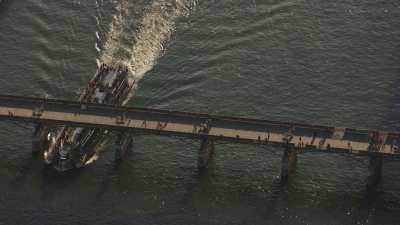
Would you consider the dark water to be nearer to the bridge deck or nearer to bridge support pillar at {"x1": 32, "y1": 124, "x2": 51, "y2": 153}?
bridge support pillar at {"x1": 32, "y1": 124, "x2": 51, "y2": 153}

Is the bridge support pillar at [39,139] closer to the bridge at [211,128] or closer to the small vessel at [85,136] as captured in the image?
the small vessel at [85,136]

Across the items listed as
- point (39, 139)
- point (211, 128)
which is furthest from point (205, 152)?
point (39, 139)

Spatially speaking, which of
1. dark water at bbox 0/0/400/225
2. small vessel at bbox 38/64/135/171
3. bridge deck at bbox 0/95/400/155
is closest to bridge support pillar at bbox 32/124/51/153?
small vessel at bbox 38/64/135/171

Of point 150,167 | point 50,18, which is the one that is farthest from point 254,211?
point 50,18

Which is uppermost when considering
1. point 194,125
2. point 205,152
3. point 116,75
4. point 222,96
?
point 116,75

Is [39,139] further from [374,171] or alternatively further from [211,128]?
[374,171]

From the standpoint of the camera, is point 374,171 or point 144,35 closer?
point 374,171

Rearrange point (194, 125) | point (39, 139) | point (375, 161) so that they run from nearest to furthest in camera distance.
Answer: point (375, 161), point (194, 125), point (39, 139)

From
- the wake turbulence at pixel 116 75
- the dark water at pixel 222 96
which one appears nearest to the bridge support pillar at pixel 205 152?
the dark water at pixel 222 96
